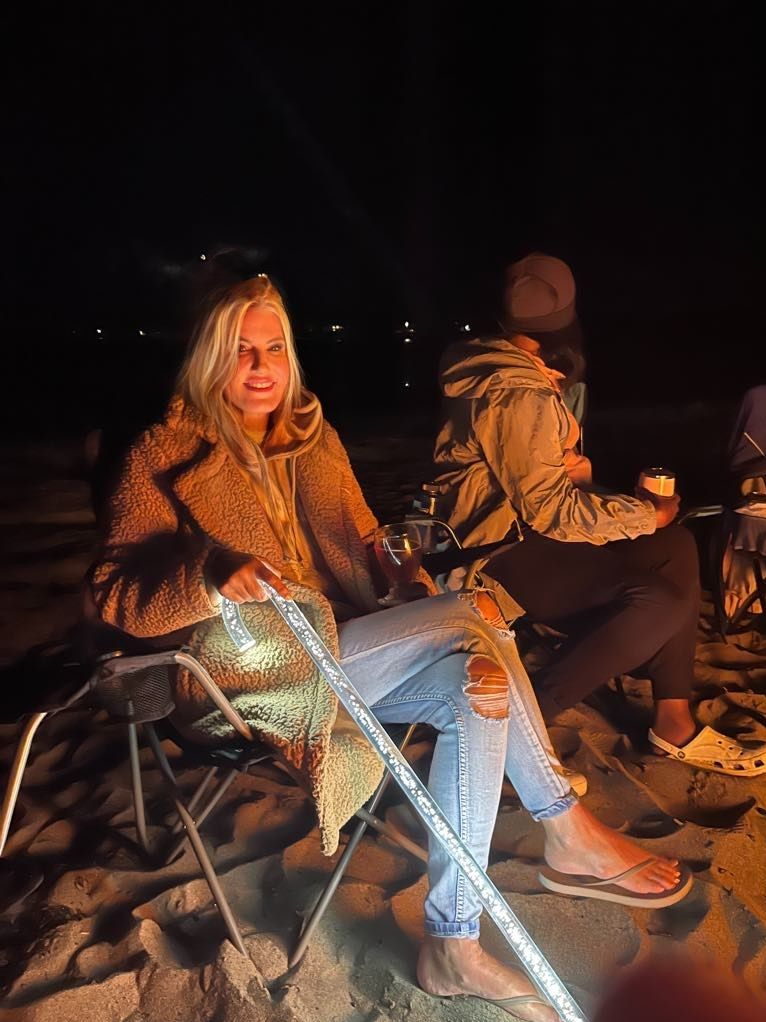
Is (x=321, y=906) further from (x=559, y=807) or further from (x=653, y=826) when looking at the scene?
(x=653, y=826)

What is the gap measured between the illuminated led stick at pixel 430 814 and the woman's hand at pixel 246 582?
0.6 inches

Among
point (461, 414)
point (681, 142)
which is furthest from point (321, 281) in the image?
point (461, 414)

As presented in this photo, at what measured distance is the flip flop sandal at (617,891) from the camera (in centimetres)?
206

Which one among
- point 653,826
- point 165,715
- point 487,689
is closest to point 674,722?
point 653,826

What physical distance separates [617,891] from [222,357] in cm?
172

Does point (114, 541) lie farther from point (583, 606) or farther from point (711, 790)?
point (711, 790)

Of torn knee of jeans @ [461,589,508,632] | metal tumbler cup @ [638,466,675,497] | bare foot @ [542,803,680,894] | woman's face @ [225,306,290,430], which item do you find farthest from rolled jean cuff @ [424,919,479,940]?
metal tumbler cup @ [638,466,675,497]

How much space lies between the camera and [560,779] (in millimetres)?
2039

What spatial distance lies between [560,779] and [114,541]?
4.14 feet

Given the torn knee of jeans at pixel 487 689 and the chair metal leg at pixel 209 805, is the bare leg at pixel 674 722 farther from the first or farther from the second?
the chair metal leg at pixel 209 805

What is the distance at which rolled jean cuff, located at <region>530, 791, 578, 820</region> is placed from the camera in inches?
80.2

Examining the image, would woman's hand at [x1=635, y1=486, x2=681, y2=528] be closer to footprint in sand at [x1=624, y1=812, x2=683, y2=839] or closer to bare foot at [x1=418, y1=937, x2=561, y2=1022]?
footprint in sand at [x1=624, y1=812, x2=683, y2=839]

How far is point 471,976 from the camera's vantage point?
175cm

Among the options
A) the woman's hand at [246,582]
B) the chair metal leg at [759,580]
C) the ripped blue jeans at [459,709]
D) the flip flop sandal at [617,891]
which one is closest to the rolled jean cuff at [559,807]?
the ripped blue jeans at [459,709]
